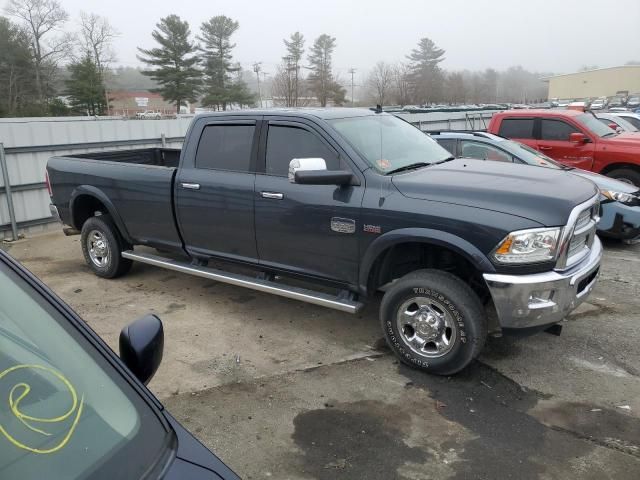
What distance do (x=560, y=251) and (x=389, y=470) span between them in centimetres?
181

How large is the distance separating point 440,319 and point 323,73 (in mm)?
70323

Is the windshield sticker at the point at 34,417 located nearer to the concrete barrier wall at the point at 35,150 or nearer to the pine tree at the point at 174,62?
the concrete barrier wall at the point at 35,150

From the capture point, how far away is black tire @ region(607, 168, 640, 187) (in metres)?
9.03

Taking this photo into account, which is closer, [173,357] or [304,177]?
[304,177]

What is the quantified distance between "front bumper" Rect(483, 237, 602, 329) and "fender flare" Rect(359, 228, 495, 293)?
115mm

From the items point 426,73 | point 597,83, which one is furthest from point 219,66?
point 597,83

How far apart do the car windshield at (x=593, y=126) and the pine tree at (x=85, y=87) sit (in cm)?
5158

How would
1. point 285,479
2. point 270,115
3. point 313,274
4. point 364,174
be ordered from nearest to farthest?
point 285,479
point 364,174
point 313,274
point 270,115

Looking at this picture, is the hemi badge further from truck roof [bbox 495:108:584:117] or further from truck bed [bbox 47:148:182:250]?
truck roof [bbox 495:108:584:117]

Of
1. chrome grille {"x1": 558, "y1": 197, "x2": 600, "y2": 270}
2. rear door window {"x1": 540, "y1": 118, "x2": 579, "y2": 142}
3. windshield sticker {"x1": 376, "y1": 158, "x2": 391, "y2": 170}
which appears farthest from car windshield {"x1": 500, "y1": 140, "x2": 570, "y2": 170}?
windshield sticker {"x1": 376, "y1": 158, "x2": 391, "y2": 170}

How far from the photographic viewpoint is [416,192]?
3.96 m

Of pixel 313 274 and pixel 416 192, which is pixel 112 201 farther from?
pixel 416 192

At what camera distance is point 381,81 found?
211ft

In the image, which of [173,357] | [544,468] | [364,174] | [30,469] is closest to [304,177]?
[364,174]
